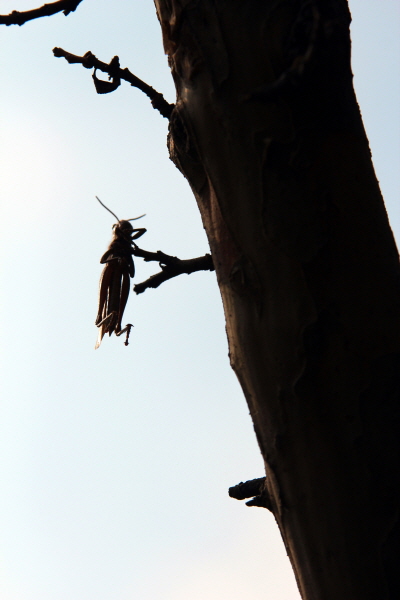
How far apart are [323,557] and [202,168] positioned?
0.76m

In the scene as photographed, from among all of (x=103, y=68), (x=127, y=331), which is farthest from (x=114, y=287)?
(x=103, y=68)

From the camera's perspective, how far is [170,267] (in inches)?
65.4

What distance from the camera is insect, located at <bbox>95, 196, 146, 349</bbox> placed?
211 cm

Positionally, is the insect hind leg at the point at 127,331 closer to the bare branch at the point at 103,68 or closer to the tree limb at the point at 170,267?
the tree limb at the point at 170,267

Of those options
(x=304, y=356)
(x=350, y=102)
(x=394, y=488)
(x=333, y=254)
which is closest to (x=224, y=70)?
(x=350, y=102)

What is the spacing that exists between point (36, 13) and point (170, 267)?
0.75m

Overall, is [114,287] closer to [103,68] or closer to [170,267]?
[170,267]

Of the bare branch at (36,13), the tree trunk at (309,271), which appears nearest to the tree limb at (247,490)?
the tree trunk at (309,271)

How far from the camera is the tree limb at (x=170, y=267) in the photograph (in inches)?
64.7

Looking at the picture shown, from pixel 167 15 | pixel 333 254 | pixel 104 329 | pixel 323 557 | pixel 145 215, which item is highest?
pixel 145 215

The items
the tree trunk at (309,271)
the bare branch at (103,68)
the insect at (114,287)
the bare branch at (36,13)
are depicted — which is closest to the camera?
the tree trunk at (309,271)

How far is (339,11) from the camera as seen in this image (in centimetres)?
98

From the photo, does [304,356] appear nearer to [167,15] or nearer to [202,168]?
[202,168]

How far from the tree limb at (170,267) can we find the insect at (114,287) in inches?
17.4
